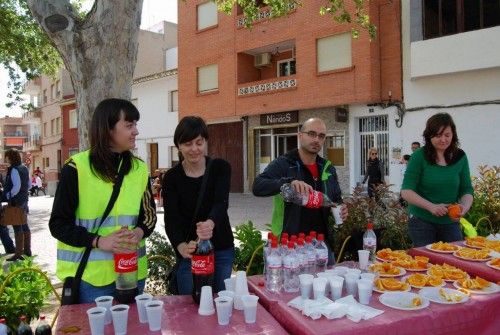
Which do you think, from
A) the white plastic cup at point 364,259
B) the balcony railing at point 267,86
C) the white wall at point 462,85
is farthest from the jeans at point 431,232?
the balcony railing at point 267,86

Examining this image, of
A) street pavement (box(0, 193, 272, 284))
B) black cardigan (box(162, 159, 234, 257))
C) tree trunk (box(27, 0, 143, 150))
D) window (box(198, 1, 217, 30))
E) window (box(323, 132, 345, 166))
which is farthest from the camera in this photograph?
window (box(198, 1, 217, 30))

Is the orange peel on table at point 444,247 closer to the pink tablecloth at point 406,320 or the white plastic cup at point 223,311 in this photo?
the pink tablecloth at point 406,320

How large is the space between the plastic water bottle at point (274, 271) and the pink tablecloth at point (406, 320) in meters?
0.05

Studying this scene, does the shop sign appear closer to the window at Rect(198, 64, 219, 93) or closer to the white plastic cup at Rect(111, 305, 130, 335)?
the window at Rect(198, 64, 219, 93)

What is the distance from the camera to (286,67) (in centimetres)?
1941

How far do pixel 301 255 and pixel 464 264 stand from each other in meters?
1.42

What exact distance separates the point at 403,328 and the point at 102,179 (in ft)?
5.90

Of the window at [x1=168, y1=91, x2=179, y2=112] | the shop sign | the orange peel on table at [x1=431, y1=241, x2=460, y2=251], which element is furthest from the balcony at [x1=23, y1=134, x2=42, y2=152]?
the orange peel on table at [x1=431, y1=241, x2=460, y2=251]

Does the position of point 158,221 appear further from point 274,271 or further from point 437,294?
point 437,294

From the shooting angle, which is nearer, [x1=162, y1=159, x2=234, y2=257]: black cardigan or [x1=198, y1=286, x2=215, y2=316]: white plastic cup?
[x1=198, y1=286, x2=215, y2=316]: white plastic cup

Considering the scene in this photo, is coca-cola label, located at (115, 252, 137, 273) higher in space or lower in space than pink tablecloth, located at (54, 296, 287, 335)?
higher

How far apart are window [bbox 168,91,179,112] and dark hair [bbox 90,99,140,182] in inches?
868

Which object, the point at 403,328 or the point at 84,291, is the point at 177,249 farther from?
the point at 403,328

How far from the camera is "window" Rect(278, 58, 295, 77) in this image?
1914 centimetres
